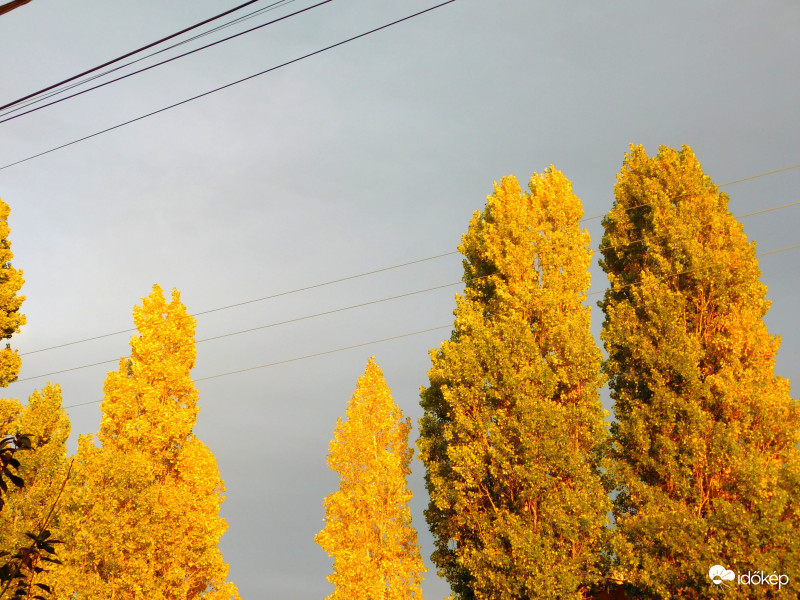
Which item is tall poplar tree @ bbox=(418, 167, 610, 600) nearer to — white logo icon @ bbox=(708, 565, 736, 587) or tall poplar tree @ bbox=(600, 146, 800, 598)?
tall poplar tree @ bbox=(600, 146, 800, 598)

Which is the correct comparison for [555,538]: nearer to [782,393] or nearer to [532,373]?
[532,373]

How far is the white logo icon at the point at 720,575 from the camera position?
15594 mm

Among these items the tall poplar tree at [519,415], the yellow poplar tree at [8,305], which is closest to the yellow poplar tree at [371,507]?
the tall poplar tree at [519,415]

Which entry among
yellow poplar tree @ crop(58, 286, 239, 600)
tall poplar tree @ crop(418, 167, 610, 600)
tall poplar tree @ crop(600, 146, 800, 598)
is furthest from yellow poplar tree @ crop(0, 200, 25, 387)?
tall poplar tree @ crop(600, 146, 800, 598)

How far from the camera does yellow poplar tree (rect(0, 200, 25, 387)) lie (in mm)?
21891

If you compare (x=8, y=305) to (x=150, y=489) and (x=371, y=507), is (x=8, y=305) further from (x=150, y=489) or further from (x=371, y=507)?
(x=371, y=507)

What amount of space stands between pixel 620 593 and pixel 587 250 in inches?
365

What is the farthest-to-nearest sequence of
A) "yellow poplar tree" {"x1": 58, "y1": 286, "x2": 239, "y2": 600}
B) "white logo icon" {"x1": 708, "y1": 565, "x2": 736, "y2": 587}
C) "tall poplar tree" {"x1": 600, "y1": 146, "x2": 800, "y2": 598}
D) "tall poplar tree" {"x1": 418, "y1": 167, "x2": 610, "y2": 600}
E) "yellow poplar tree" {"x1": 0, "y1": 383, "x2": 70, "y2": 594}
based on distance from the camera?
1. "yellow poplar tree" {"x1": 58, "y1": 286, "x2": 239, "y2": 600}
2. "yellow poplar tree" {"x1": 0, "y1": 383, "x2": 70, "y2": 594}
3. "tall poplar tree" {"x1": 418, "y1": 167, "x2": 610, "y2": 600}
4. "tall poplar tree" {"x1": 600, "y1": 146, "x2": 800, "y2": 598}
5. "white logo icon" {"x1": 708, "y1": 565, "x2": 736, "y2": 587}

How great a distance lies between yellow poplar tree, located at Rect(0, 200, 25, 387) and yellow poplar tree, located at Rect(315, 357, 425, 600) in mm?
10221

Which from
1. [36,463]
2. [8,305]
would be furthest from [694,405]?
[8,305]

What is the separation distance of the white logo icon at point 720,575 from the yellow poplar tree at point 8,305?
20.2 meters

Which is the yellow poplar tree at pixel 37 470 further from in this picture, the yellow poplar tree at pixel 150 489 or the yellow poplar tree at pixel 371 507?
the yellow poplar tree at pixel 371 507

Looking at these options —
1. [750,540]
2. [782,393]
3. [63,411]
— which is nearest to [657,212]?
[782,393]

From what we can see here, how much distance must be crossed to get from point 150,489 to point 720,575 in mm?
15331
